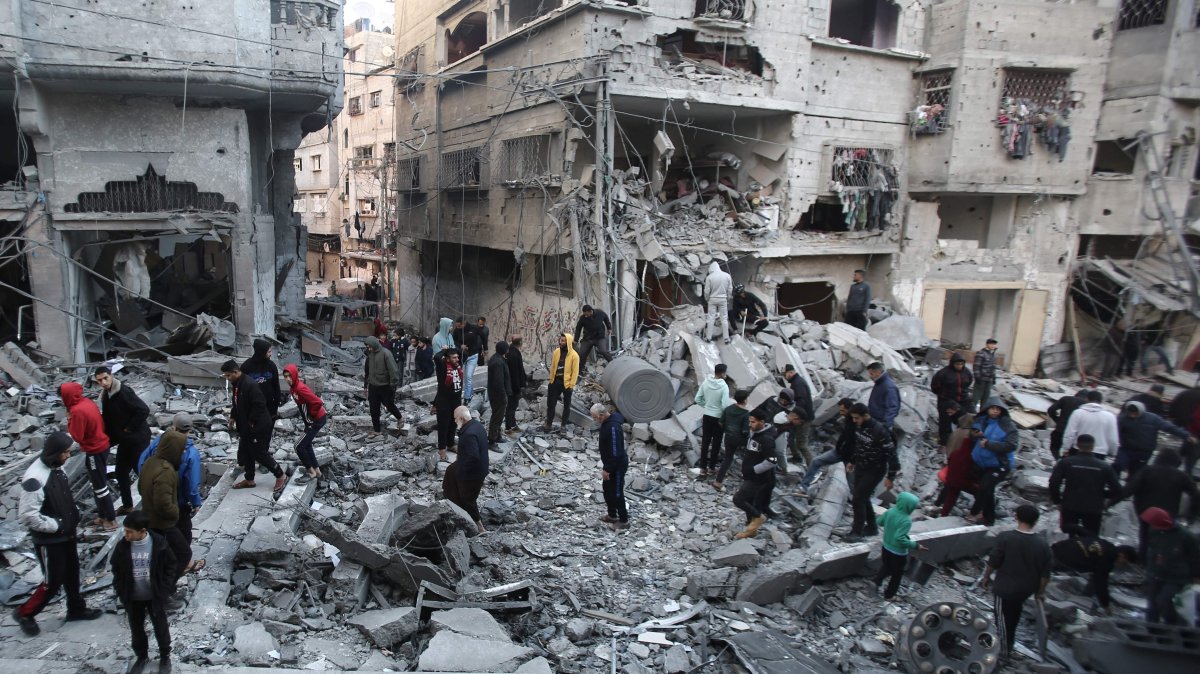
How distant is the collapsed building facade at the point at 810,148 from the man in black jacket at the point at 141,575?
917 centimetres

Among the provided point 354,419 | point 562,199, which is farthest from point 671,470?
point 562,199

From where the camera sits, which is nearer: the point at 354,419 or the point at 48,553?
the point at 48,553

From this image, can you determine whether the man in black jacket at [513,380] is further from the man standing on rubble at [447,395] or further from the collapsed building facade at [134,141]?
the collapsed building facade at [134,141]

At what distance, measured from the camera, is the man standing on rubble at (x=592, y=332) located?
38.0ft

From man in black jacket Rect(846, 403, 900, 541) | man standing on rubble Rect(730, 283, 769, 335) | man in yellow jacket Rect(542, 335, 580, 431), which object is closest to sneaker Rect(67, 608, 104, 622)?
man in yellow jacket Rect(542, 335, 580, 431)

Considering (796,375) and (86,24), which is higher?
(86,24)

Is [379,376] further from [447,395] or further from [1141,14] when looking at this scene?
[1141,14]

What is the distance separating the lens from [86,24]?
10.6 meters

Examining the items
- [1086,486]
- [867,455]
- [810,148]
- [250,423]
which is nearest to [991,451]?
[1086,486]

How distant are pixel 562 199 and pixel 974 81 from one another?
1012 centimetres

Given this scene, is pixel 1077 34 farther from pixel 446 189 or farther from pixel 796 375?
pixel 446 189

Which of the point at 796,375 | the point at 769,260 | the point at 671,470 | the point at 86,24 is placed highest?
the point at 86,24

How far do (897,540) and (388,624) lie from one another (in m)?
4.59

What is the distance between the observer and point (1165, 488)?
630 cm
